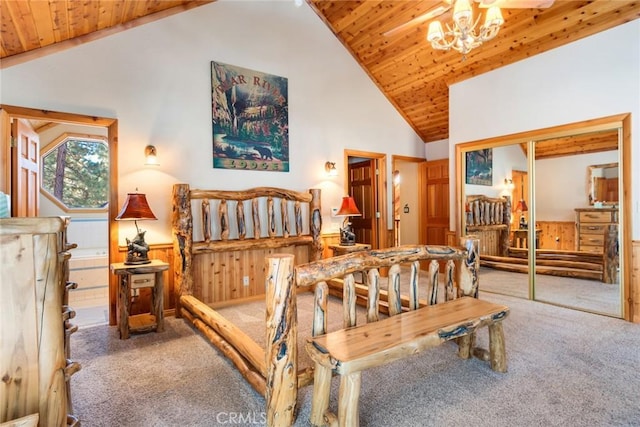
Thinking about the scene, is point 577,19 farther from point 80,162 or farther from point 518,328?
point 80,162

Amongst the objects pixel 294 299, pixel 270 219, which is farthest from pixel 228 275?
pixel 294 299

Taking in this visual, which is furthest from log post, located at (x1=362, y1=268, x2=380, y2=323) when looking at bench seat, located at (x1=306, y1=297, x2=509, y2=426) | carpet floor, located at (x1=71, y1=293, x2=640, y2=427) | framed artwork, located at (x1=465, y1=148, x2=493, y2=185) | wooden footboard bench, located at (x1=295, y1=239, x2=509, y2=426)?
framed artwork, located at (x1=465, y1=148, x2=493, y2=185)

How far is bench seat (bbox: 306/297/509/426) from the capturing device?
1.66 metres

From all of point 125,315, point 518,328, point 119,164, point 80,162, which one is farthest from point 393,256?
point 80,162

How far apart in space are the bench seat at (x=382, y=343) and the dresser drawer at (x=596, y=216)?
8.19 feet

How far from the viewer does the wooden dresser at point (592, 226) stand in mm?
3746

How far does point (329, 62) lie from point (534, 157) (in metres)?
3.28

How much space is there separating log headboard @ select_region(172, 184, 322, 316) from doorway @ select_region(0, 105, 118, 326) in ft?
2.22

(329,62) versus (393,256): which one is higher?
(329,62)

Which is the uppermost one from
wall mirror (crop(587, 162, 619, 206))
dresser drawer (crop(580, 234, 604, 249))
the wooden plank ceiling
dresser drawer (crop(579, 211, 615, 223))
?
the wooden plank ceiling

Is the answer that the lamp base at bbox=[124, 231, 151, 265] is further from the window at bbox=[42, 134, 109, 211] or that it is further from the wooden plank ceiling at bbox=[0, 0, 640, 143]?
the window at bbox=[42, 134, 109, 211]

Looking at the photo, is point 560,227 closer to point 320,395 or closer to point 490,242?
point 490,242

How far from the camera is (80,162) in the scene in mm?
6793

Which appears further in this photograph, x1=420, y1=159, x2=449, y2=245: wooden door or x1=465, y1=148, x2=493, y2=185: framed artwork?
x1=420, y1=159, x2=449, y2=245: wooden door
